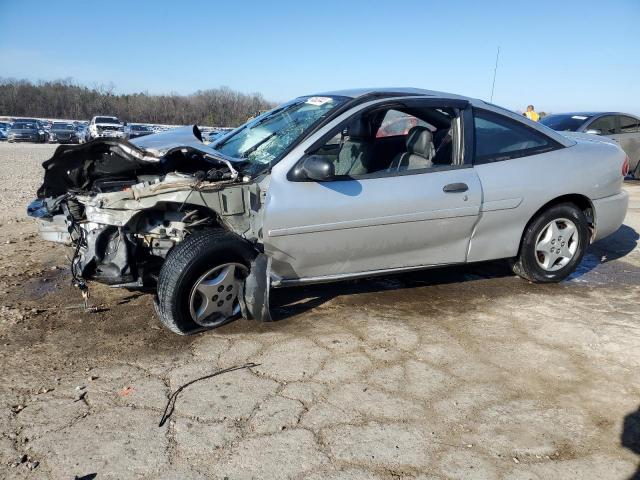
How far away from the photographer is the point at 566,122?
10.3 m

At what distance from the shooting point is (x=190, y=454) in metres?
2.32

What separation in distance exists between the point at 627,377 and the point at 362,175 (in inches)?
85.2

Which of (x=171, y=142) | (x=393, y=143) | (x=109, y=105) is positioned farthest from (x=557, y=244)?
(x=109, y=105)

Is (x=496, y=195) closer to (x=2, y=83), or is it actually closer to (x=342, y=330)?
(x=342, y=330)

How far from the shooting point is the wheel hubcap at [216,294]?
346 centimetres

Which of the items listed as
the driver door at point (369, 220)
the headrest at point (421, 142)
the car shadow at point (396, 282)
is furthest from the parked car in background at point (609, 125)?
the driver door at point (369, 220)

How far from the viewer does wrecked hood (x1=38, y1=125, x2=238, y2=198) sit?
142 inches

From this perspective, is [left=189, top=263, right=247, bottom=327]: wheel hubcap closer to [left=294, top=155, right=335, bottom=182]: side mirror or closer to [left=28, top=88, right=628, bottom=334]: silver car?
[left=28, top=88, right=628, bottom=334]: silver car

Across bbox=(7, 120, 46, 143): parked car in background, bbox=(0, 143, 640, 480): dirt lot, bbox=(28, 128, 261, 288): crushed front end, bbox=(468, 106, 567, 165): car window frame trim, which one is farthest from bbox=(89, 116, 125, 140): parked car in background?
bbox=(468, 106, 567, 165): car window frame trim

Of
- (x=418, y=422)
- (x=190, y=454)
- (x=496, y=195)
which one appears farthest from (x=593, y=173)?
(x=190, y=454)

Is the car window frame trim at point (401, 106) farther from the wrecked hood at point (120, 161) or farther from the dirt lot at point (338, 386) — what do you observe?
the dirt lot at point (338, 386)

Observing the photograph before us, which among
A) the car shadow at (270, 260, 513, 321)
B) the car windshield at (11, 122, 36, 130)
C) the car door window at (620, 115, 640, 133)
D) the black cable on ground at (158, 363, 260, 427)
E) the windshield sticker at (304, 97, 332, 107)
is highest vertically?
the car door window at (620, 115, 640, 133)

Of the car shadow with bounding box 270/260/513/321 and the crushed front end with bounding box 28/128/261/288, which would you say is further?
the car shadow with bounding box 270/260/513/321

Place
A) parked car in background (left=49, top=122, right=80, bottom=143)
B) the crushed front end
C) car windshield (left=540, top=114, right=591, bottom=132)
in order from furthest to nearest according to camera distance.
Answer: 1. parked car in background (left=49, top=122, right=80, bottom=143)
2. car windshield (left=540, top=114, right=591, bottom=132)
3. the crushed front end
